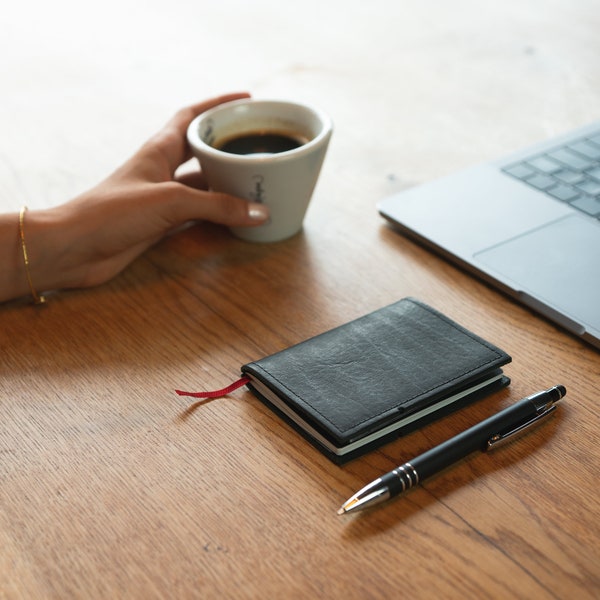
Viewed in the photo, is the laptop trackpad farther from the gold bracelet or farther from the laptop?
the gold bracelet

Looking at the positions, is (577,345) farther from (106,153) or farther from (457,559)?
(106,153)

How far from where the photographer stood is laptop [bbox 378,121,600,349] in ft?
2.54

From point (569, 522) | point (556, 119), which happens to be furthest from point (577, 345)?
point (556, 119)

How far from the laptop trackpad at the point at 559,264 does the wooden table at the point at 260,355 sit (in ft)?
0.09

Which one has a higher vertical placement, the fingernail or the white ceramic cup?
the white ceramic cup

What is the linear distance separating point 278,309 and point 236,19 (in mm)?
925

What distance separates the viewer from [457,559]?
55 cm

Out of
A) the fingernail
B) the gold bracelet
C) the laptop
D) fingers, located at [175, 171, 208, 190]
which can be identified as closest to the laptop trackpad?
the laptop

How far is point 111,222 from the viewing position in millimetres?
834

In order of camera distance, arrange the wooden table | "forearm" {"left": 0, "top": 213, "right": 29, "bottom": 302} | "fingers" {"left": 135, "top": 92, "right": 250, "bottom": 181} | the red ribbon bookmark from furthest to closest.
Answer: "fingers" {"left": 135, "top": 92, "right": 250, "bottom": 181}
"forearm" {"left": 0, "top": 213, "right": 29, "bottom": 302}
the red ribbon bookmark
the wooden table

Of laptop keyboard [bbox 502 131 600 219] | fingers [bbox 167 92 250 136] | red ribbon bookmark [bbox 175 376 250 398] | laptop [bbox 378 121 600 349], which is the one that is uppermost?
fingers [bbox 167 92 250 136]

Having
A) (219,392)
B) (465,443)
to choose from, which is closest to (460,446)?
(465,443)

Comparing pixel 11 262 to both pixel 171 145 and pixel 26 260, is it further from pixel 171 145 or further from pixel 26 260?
pixel 171 145

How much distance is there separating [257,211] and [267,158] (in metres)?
0.06
